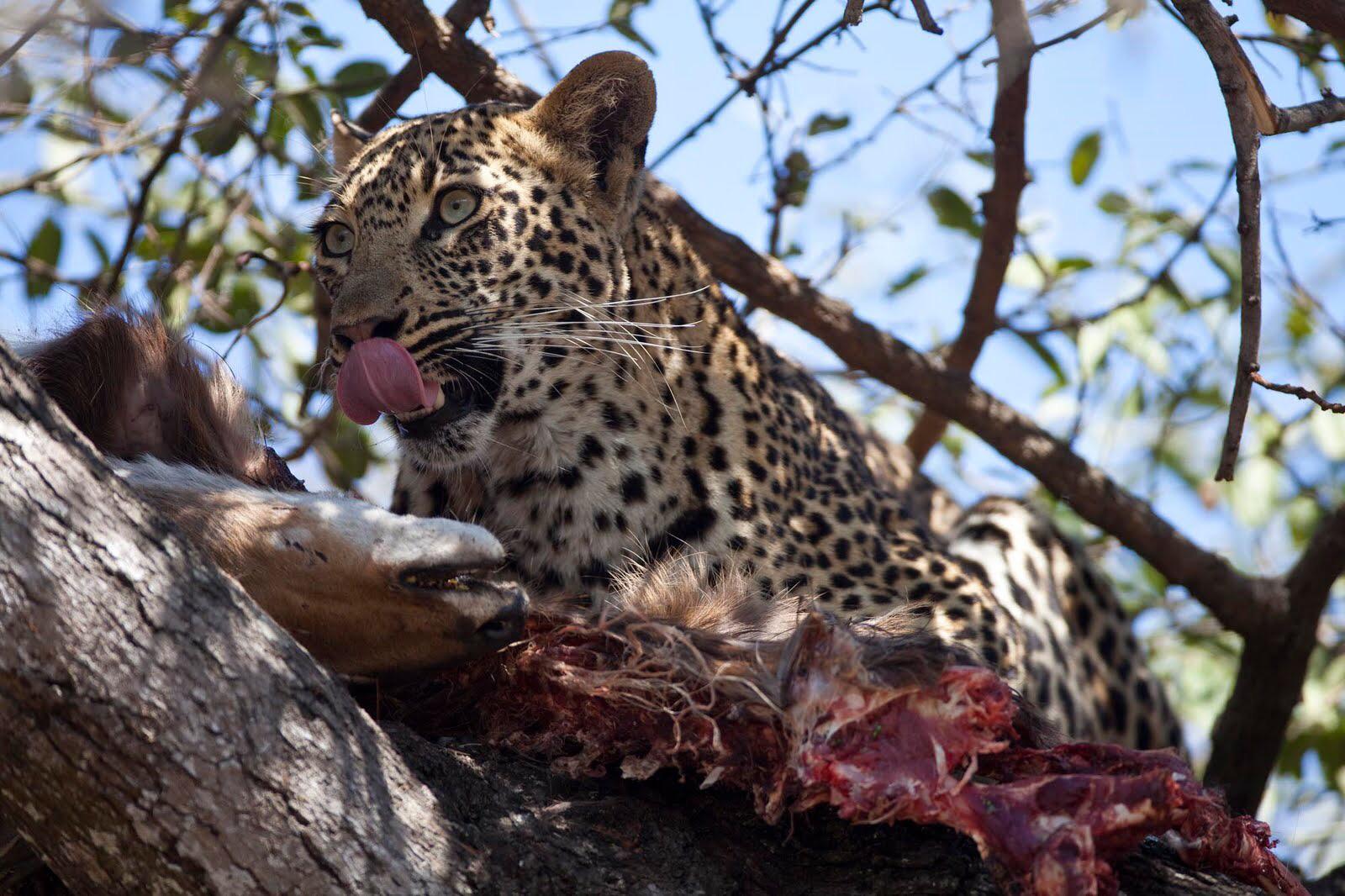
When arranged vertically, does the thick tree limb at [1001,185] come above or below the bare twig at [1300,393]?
above

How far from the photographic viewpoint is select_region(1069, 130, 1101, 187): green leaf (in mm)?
6930

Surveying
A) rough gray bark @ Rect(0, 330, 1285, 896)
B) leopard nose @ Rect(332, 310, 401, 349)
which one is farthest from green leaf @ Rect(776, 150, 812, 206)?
rough gray bark @ Rect(0, 330, 1285, 896)

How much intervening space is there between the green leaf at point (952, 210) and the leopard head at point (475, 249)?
1.61 metres

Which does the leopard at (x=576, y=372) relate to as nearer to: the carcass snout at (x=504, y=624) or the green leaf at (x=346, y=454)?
the green leaf at (x=346, y=454)

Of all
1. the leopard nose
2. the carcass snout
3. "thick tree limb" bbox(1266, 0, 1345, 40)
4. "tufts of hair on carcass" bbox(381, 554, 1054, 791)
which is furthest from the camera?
the leopard nose

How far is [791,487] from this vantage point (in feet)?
18.4

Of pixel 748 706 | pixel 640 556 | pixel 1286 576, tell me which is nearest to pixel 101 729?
pixel 748 706

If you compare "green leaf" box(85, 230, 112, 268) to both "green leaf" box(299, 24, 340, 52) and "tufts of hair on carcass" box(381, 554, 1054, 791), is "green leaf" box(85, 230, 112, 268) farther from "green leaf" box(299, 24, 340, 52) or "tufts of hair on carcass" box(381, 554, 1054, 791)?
"tufts of hair on carcass" box(381, 554, 1054, 791)

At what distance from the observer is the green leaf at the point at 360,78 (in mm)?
6066

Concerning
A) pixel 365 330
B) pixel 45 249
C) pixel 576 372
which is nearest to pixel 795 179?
pixel 576 372

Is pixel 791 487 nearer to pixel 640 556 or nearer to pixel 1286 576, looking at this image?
pixel 640 556

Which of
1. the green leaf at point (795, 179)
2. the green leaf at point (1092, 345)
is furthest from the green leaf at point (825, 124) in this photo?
the green leaf at point (1092, 345)

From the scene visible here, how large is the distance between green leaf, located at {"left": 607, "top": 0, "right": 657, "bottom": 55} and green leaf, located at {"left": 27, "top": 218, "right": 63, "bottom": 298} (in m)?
2.76

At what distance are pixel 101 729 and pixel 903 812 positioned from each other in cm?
143
